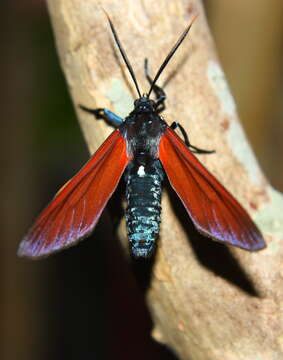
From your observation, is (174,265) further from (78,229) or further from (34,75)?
(34,75)

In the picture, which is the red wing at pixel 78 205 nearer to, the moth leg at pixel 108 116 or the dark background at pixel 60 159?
the moth leg at pixel 108 116

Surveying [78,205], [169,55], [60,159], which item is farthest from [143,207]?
[60,159]

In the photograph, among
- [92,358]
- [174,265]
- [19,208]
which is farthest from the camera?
[92,358]

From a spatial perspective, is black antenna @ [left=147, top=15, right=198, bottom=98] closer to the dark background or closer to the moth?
the moth

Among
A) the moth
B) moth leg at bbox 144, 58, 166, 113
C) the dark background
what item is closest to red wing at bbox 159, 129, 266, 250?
the moth

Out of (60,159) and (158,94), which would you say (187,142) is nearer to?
(158,94)

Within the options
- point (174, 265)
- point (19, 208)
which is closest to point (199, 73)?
point (174, 265)
